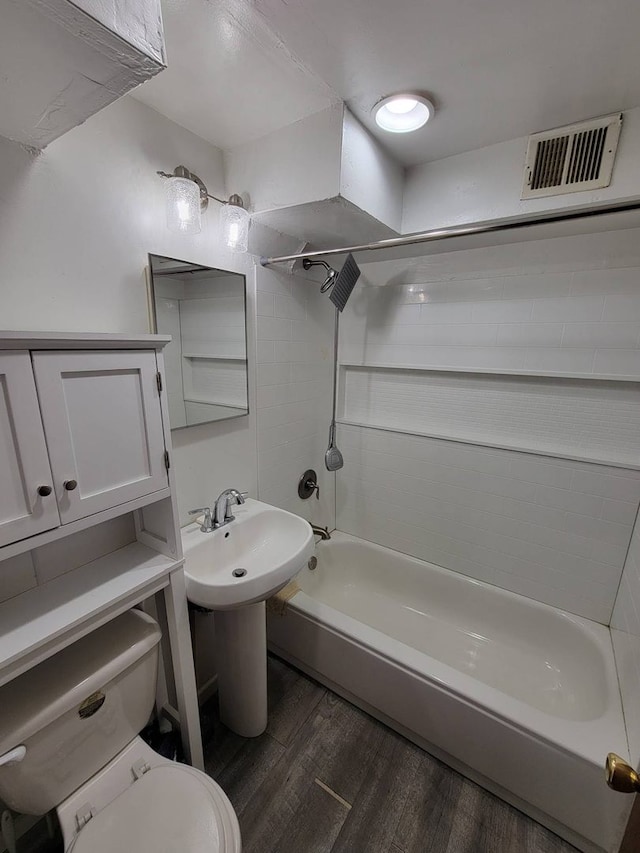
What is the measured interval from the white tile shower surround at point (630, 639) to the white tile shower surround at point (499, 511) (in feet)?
0.25

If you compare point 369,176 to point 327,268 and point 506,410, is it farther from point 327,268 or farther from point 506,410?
point 506,410

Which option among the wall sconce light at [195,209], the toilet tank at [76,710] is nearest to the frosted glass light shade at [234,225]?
the wall sconce light at [195,209]

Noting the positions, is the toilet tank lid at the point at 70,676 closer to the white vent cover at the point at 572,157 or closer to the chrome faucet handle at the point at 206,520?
the chrome faucet handle at the point at 206,520

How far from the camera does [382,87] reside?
1.07 meters

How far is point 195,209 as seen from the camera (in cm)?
118

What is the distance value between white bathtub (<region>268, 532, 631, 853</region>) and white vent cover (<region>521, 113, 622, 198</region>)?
1.82m

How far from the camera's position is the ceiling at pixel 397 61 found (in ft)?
2.74

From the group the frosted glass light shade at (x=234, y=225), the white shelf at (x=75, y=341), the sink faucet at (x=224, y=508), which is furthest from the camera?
the sink faucet at (x=224, y=508)

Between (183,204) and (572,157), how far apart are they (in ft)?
4.44

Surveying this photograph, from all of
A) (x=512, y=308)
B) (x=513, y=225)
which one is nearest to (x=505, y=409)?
(x=512, y=308)

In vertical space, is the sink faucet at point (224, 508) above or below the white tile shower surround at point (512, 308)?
below

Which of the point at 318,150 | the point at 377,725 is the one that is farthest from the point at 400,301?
the point at 377,725

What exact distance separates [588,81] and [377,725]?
241 centimetres

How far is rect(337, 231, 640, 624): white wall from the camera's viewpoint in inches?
58.6
